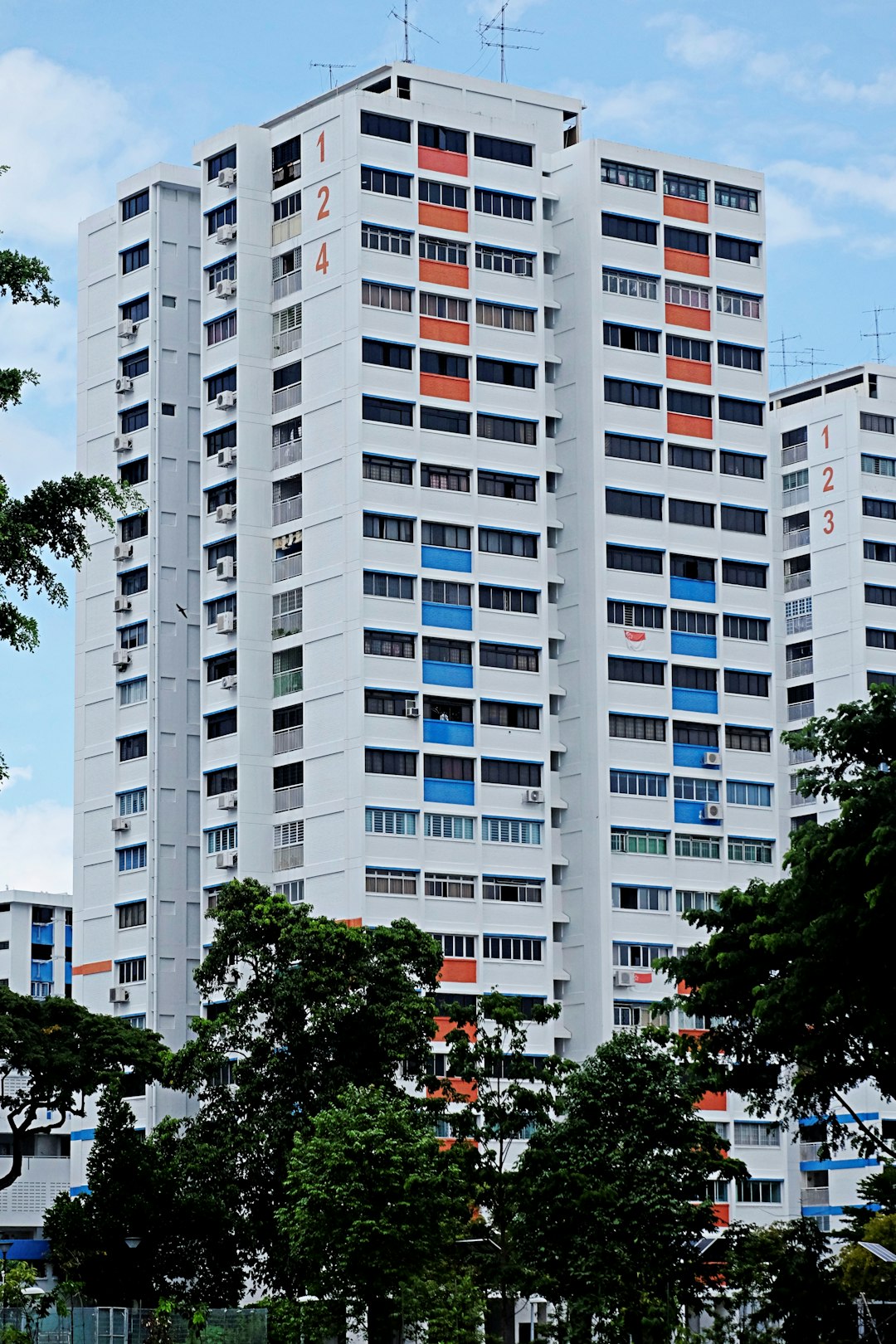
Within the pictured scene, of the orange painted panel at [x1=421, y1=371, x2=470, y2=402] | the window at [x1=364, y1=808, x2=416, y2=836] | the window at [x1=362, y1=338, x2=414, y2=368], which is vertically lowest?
the window at [x1=364, y1=808, x2=416, y2=836]

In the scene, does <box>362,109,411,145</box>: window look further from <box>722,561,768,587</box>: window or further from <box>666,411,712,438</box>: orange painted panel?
<box>722,561,768,587</box>: window

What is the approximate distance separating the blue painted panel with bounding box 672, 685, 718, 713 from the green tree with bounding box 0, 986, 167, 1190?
23653 millimetres

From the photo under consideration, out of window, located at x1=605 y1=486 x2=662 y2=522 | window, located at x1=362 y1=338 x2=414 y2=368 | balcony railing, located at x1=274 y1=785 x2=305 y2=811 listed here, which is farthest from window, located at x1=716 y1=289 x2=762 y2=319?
balcony railing, located at x1=274 y1=785 x2=305 y2=811

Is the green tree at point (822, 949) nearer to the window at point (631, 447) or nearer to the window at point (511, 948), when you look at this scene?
the window at point (511, 948)

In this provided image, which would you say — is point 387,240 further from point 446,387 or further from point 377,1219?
point 377,1219

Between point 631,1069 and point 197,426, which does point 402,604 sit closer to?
point 197,426

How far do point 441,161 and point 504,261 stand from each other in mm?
4108

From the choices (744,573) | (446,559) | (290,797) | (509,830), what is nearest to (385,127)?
(446,559)

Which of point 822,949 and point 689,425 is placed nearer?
point 822,949

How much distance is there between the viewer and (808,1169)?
98.8m

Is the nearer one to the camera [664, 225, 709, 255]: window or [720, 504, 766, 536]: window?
[720, 504, 766, 536]: window

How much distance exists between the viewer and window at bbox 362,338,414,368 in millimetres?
80125

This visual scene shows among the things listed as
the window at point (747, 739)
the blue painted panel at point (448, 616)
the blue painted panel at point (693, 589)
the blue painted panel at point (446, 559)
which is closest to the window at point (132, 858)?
the blue painted panel at point (448, 616)

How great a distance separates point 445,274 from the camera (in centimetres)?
8250
